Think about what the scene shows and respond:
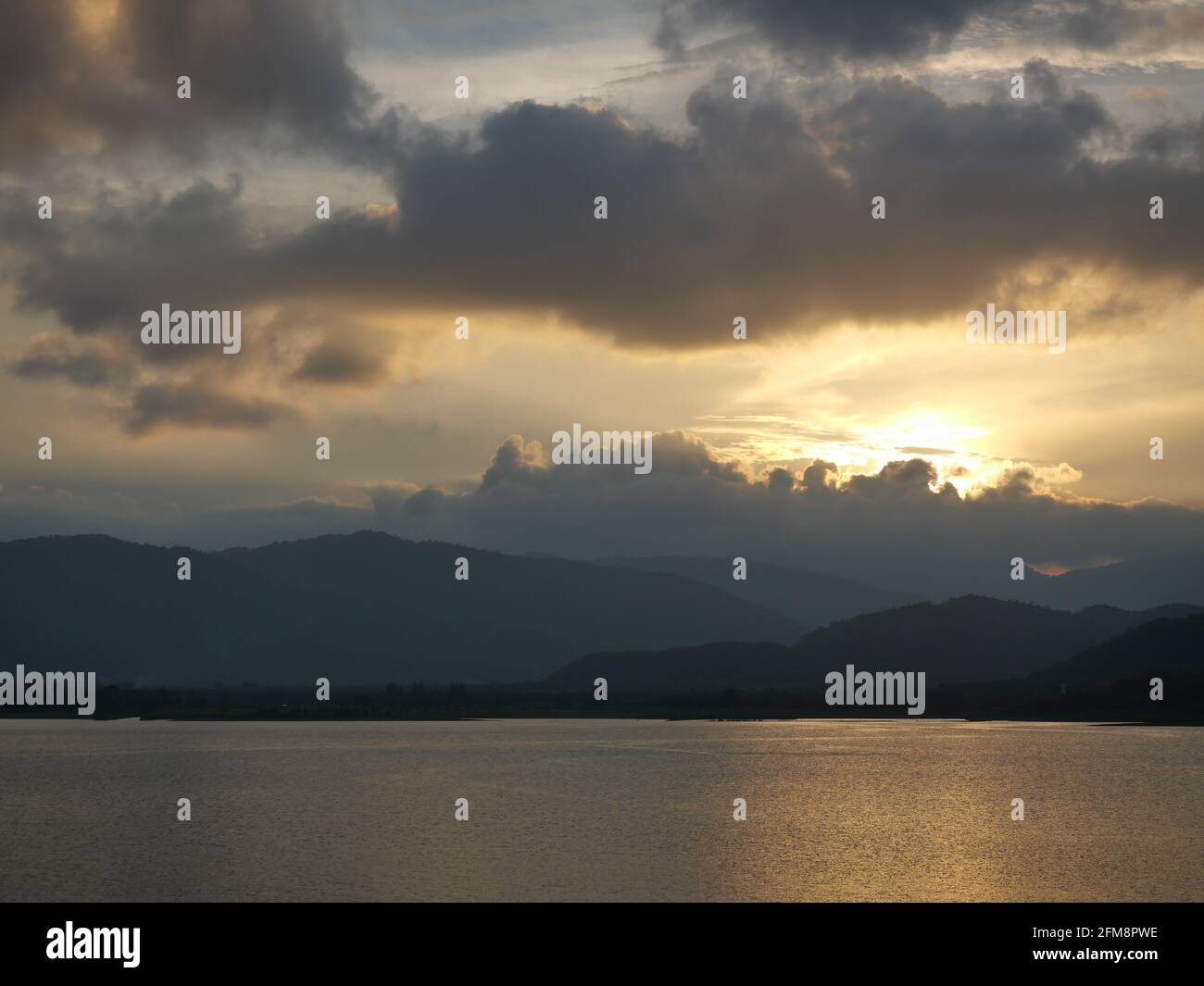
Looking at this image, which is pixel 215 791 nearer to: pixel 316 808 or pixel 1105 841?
pixel 316 808
